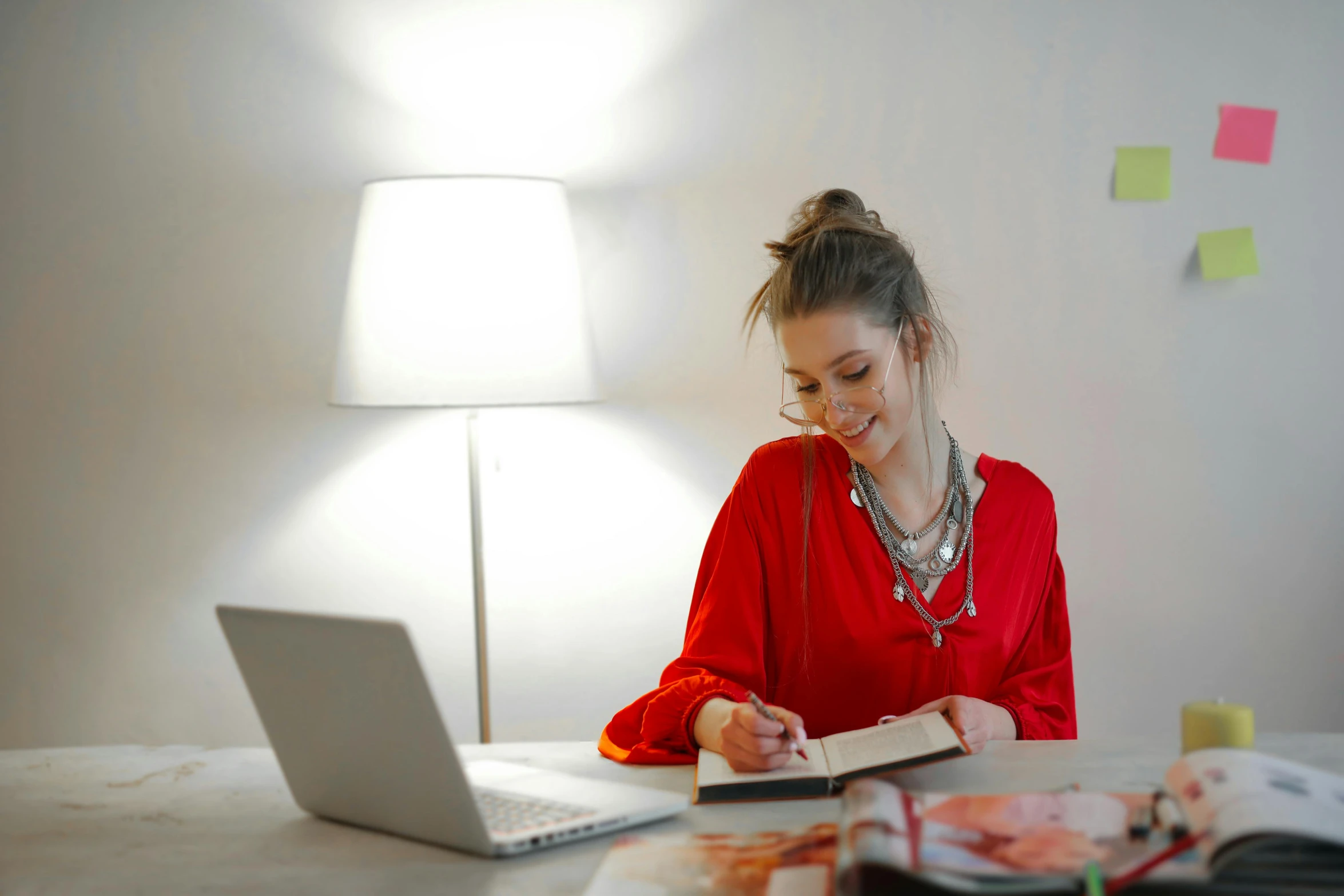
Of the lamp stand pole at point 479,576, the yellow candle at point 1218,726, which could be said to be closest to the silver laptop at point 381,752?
the yellow candle at point 1218,726

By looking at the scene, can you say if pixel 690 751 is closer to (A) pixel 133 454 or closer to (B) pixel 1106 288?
(B) pixel 1106 288

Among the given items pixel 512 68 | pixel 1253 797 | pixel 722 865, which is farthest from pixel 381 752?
pixel 512 68

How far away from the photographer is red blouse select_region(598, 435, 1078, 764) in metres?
1.44

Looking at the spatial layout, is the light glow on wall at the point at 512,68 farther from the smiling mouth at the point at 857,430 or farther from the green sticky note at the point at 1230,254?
the green sticky note at the point at 1230,254

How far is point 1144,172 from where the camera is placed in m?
2.04

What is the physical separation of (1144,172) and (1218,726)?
134 cm

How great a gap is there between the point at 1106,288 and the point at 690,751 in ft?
4.24

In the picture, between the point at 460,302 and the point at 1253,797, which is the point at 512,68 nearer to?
the point at 460,302

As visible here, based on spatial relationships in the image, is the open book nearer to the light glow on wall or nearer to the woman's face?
the woman's face

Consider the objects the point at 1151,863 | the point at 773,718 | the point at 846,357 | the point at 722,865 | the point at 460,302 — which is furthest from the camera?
the point at 460,302

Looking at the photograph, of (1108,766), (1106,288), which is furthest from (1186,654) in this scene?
(1108,766)

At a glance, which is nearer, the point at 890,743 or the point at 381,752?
the point at 381,752

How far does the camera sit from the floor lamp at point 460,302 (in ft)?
5.63

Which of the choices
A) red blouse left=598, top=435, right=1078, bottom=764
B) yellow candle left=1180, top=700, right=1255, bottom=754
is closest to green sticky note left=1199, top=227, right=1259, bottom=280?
red blouse left=598, top=435, right=1078, bottom=764
